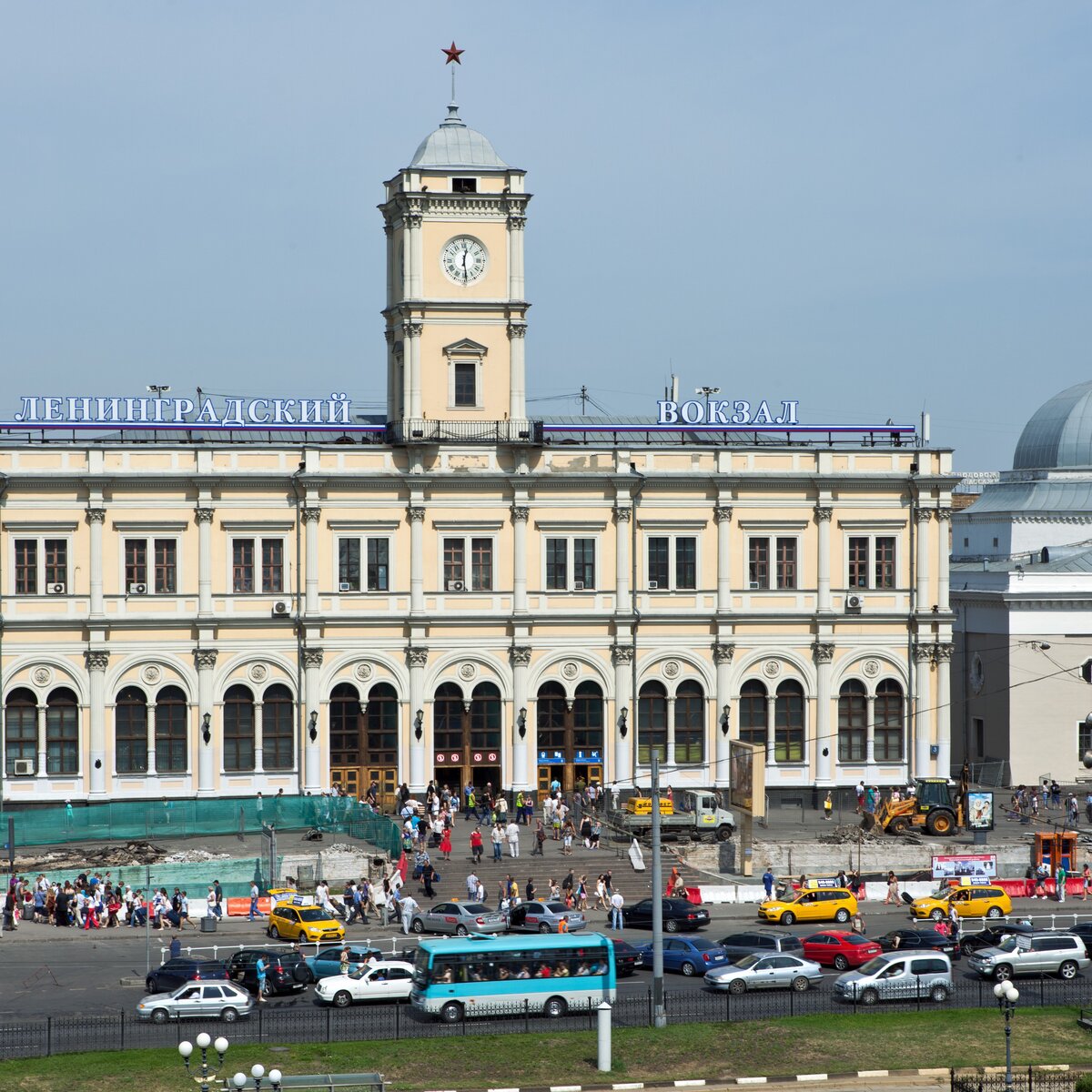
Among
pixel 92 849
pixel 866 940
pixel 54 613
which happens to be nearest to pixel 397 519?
pixel 54 613

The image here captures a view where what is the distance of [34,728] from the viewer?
292 feet

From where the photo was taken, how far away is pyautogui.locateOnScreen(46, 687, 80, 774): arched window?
89.0 m

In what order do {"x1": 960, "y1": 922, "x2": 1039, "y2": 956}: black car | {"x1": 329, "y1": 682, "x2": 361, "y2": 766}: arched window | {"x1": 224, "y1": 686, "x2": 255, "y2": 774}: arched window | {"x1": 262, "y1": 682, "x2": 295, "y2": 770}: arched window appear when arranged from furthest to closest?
{"x1": 329, "y1": 682, "x2": 361, "y2": 766}: arched window < {"x1": 262, "y1": 682, "x2": 295, "y2": 770}: arched window < {"x1": 224, "y1": 686, "x2": 255, "y2": 774}: arched window < {"x1": 960, "y1": 922, "x2": 1039, "y2": 956}: black car

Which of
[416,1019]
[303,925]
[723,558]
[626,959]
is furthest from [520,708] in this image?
[416,1019]

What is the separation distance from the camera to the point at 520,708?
9225 centimetres

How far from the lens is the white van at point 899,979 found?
5784 cm

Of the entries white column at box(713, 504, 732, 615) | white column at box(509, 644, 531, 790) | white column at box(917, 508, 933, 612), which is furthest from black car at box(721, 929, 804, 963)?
white column at box(917, 508, 933, 612)

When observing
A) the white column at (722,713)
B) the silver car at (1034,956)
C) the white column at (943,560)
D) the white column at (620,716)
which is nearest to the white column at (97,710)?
the white column at (620,716)

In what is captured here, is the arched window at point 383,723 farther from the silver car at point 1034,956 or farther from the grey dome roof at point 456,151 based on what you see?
the silver car at point 1034,956

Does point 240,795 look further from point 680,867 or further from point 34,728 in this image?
point 680,867

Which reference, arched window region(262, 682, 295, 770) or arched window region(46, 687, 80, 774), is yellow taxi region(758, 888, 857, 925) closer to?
arched window region(262, 682, 295, 770)

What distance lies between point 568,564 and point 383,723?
1097cm

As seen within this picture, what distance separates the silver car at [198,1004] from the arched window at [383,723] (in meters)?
35.8

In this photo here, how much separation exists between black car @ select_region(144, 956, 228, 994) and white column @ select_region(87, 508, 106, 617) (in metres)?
32.2
